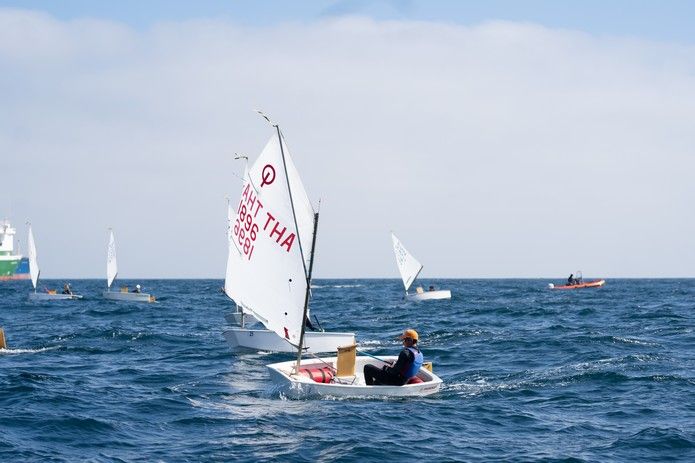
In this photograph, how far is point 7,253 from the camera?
628ft

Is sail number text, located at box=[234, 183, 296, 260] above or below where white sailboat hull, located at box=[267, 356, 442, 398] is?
above

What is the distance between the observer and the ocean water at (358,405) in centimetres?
1647

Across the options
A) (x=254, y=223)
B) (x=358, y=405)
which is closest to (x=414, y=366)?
(x=358, y=405)

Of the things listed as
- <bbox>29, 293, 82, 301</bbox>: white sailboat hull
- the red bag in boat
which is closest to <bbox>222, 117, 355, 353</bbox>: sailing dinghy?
the red bag in boat

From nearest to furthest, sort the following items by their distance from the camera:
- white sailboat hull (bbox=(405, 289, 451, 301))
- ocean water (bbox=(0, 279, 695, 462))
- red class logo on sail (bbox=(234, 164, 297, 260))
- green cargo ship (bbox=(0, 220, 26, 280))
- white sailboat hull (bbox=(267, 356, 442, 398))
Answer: ocean water (bbox=(0, 279, 695, 462)), white sailboat hull (bbox=(267, 356, 442, 398)), red class logo on sail (bbox=(234, 164, 297, 260)), white sailboat hull (bbox=(405, 289, 451, 301)), green cargo ship (bbox=(0, 220, 26, 280))

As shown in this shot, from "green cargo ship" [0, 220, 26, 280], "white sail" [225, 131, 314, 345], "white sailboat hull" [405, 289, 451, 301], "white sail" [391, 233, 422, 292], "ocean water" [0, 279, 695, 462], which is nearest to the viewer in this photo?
"ocean water" [0, 279, 695, 462]

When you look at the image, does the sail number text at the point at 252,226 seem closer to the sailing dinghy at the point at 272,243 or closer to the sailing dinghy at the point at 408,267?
the sailing dinghy at the point at 272,243

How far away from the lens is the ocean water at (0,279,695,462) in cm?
1647

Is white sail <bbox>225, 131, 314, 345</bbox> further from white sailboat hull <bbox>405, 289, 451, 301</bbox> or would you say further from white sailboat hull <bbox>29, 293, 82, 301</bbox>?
white sailboat hull <bbox>29, 293, 82, 301</bbox>

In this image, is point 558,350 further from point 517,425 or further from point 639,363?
point 517,425

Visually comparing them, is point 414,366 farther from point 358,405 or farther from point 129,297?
point 129,297

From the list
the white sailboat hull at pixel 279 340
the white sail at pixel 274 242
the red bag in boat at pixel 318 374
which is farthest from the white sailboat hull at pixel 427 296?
the white sail at pixel 274 242

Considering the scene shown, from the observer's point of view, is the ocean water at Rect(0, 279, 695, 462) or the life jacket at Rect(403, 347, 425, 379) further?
the life jacket at Rect(403, 347, 425, 379)

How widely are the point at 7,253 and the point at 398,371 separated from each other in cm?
18643
